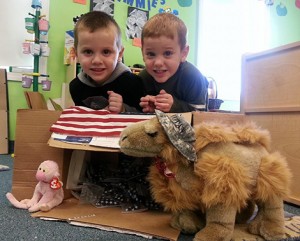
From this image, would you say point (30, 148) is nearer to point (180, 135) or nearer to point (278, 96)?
point (180, 135)

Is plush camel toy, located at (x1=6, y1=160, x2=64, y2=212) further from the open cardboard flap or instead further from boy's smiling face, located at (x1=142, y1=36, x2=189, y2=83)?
boy's smiling face, located at (x1=142, y1=36, x2=189, y2=83)

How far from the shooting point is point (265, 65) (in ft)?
3.80

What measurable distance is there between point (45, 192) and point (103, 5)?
195cm

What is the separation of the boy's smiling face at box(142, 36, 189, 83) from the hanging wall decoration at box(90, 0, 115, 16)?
1.55 metres

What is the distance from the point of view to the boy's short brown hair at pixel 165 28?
978mm

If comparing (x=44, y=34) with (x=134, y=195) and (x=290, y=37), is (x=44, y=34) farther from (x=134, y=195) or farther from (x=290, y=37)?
(x=290, y=37)

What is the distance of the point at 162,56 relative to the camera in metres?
1.00

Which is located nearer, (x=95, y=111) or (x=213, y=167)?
(x=213, y=167)

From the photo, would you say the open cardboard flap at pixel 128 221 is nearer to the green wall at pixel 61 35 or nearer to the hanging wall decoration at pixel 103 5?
the green wall at pixel 61 35

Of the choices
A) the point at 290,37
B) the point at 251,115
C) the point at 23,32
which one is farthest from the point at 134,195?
the point at 290,37

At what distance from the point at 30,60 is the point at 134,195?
5.67ft

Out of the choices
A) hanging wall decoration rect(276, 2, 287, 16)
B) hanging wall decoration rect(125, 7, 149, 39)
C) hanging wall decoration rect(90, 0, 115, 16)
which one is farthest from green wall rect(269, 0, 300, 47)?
hanging wall decoration rect(90, 0, 115, 16)

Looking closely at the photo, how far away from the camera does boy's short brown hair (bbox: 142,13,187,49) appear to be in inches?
38.5

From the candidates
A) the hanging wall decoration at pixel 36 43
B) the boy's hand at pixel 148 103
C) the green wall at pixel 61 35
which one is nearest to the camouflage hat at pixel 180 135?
the boy's hand at pixel 148 103
